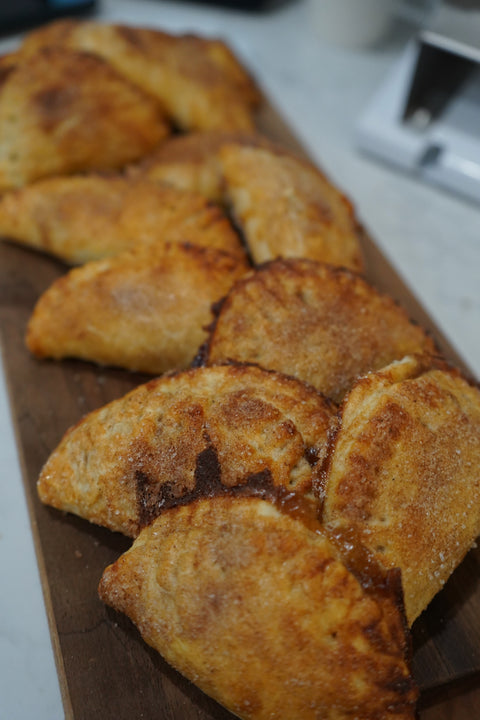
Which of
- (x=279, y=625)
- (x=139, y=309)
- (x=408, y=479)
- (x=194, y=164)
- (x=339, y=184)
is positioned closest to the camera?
(x=279, y=625)

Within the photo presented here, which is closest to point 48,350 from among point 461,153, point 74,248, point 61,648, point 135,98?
point 74,248

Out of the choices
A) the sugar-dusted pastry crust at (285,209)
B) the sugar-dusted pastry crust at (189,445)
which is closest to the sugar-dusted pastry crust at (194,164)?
the sugar-dusted pastry crust at (285,209)

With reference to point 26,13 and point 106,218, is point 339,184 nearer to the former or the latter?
point 106,218

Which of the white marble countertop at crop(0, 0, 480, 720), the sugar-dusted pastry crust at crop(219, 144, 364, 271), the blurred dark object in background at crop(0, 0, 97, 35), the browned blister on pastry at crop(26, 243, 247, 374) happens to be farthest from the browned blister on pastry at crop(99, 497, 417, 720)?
the blurred dark object in background at crop(0, 0, 97, 35)

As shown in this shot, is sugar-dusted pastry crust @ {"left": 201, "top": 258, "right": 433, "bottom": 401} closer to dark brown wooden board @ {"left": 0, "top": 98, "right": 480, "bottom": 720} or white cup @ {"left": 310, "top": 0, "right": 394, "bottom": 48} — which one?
dark brown wooden board @ {"left": 0, "top": 98, "right": 480, "bottom": 720}

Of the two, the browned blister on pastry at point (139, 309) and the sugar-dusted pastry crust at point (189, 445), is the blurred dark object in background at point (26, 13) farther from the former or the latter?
A: the sugar-dusted pastry crust at point (189, 445)

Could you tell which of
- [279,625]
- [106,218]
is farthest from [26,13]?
[279,625]

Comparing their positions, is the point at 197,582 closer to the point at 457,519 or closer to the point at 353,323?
the point at 457,519
